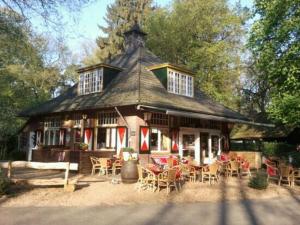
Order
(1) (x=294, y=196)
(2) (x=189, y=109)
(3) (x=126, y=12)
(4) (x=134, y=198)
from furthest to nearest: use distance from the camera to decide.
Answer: (3) (x=126, y=12)
(2) (x=189, y=109)
(1) (x=294, y=196)
(4) (x=134, y=198)

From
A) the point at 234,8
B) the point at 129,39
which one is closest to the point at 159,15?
the point at 234,8

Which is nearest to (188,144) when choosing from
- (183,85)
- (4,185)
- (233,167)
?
(183,85)

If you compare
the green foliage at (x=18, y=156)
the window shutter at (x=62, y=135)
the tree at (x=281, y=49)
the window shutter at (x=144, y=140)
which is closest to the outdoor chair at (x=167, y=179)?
the window shutter at (x=144, y=140)

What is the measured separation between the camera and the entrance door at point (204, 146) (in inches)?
783

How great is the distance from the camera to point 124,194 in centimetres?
1060

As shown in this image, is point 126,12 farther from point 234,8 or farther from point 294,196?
point 294,196

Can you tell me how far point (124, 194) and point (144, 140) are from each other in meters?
5.84

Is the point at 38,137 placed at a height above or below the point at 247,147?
above

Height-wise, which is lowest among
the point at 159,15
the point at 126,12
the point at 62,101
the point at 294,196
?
the point at 294,196

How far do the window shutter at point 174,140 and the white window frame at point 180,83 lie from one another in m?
2.48

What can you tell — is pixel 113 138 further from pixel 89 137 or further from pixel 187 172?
pixel 187 172

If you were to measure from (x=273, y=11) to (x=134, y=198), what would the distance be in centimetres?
1370

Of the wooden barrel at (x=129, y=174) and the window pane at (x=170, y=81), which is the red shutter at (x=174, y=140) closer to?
the window pane at (x=170, y=81)

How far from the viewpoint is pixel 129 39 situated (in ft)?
79.3
